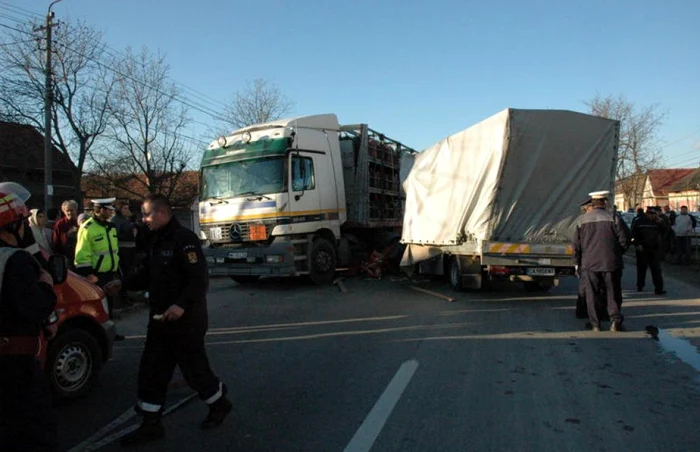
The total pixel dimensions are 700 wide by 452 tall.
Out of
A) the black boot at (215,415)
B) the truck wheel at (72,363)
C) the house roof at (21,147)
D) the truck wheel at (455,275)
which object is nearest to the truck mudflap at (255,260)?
the truck wheel at (455,275)

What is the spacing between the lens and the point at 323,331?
7.38m

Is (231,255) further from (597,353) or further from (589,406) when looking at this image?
(589,406)

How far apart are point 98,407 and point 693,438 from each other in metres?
4.48

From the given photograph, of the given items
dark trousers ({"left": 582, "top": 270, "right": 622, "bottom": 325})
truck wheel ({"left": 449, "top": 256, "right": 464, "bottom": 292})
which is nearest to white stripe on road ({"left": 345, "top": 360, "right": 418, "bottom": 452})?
dark trousers ({"left": 582, "top": 270, "right": 622, "bottom": 325})

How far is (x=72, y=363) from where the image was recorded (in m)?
4.61

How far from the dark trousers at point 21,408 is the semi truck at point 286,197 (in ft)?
26.9

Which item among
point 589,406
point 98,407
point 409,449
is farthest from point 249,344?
point 589,406

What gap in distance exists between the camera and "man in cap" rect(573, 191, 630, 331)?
6938 millimetres

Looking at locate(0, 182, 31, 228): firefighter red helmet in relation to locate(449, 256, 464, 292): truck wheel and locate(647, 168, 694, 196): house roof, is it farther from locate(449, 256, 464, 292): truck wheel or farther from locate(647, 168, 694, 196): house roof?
locate(647, 168, 694, 196): house roof

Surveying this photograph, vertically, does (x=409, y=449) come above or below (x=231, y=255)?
below

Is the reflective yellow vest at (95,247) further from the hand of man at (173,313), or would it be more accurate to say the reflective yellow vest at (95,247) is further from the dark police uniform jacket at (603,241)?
the dark police uniform jacket at (603,241)

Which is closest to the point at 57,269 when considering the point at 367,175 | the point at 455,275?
the point at 455,275

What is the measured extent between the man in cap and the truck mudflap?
19.1ft

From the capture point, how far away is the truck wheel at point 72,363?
442 cm
